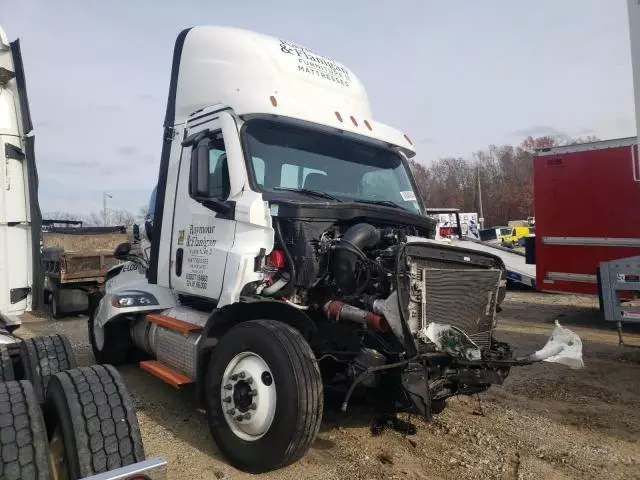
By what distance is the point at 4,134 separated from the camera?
12.2 feet

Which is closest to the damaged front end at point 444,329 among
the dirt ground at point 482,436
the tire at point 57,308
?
the dirt ground at point 482,436

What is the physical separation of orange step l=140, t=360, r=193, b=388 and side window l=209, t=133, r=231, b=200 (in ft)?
5.26

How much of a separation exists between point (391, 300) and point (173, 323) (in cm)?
224

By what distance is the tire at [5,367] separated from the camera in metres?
3.42

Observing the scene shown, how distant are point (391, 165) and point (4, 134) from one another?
3371 millimetres

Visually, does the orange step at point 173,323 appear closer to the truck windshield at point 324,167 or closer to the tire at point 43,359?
the tire at point 43,359

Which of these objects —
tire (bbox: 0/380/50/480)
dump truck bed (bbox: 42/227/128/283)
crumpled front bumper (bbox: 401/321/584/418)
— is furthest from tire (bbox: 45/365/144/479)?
dump truck bed (bbox: 42/227/128/283)

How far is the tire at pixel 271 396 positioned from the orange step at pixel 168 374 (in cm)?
46

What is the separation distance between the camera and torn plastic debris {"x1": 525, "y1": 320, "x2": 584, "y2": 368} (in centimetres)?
366

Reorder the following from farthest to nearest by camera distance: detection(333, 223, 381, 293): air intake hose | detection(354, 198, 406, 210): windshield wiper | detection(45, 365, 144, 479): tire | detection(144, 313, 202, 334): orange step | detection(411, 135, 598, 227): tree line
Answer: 1. detection(411, 135, 598, 227): tree line
2. detection(354, 198, 406, 210): windshield wiper
3. detection(144, 313, 202, 334): orange step
4. detection(333, 223, 381, 293): air intake hose
5. detection(45, 365, 144, 479): tire

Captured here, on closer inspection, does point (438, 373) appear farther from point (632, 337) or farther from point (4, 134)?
point (632, 337)

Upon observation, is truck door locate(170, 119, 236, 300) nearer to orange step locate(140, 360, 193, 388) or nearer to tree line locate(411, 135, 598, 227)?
orange step locate(140, 360, 193, 388)

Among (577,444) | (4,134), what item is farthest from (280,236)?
(577,444)

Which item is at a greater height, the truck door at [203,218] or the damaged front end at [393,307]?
the truck door at [203,218]
